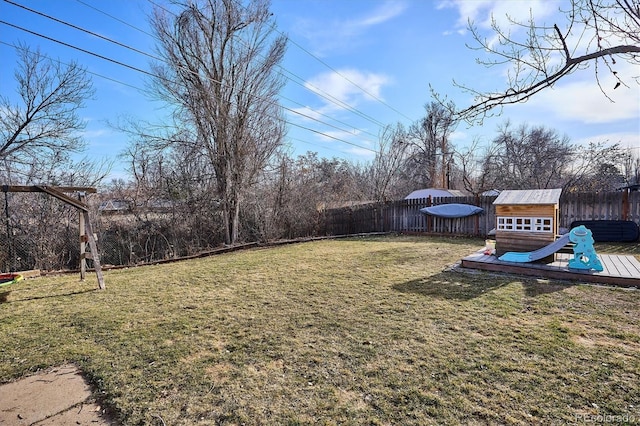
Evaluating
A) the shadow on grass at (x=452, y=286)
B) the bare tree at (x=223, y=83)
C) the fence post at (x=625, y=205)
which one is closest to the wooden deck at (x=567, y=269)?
the shadow on grass at (x=452, y=286)

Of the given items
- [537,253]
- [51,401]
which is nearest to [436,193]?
[537,253]

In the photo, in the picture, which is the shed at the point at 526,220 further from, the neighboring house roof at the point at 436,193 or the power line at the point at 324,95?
the power line at the point at 324,95

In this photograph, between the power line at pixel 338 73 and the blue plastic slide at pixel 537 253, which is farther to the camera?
the power line at pixel 338 73

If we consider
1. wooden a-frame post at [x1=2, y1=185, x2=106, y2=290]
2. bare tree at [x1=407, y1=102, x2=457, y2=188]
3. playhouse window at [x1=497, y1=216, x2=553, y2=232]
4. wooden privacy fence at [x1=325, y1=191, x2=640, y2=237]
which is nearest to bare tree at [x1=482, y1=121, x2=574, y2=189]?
bare tree at [x1=407, y1=102, x2=457, y2=188]

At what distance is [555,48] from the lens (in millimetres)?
2416

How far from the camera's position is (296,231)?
10.6 m

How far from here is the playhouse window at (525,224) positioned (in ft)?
15.8

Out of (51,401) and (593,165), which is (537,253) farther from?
(593,165)

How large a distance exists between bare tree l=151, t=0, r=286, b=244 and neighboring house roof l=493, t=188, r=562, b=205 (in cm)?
686

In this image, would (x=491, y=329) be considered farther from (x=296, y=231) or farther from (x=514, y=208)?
(x=296, y=231)

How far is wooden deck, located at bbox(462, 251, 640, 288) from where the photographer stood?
3.87 m

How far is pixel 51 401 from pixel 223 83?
8.62 m

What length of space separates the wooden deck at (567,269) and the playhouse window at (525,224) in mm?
557

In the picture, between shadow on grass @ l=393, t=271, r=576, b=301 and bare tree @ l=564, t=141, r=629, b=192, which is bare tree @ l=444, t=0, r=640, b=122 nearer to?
shadow on grass @ l=393, t=271, r=576, b=301
